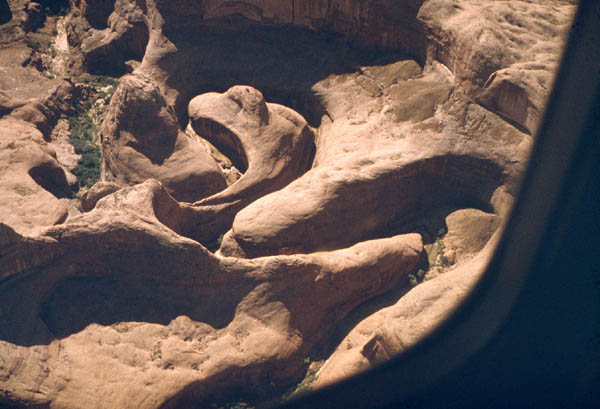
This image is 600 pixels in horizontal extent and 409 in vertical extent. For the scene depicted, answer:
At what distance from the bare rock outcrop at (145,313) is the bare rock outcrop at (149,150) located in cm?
234

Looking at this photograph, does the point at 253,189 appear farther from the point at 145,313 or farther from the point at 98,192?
the point at 145,313

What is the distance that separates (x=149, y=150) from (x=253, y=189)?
248 cm

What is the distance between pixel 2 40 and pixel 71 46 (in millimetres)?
1773

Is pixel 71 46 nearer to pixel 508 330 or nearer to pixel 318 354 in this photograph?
pixel 318 354

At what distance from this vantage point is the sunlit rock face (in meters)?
8.23

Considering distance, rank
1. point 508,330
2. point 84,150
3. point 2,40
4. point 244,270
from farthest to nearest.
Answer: point 2,40 → point 84,150 → point 244,270 → point 508,330

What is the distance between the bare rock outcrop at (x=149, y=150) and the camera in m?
11.7

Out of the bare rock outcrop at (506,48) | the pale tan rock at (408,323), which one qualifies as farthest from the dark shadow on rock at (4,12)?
the pale tan rock at (408,323)

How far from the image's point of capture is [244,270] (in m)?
8.88

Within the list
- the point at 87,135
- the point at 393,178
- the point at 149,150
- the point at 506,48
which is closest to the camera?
the point at 393,178

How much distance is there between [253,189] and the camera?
11789mm

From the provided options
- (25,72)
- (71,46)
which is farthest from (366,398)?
(71,46)

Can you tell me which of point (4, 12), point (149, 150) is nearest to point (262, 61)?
point (149, 150)

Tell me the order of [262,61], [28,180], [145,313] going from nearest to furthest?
[145,313] → [28,180] → [262,61]
